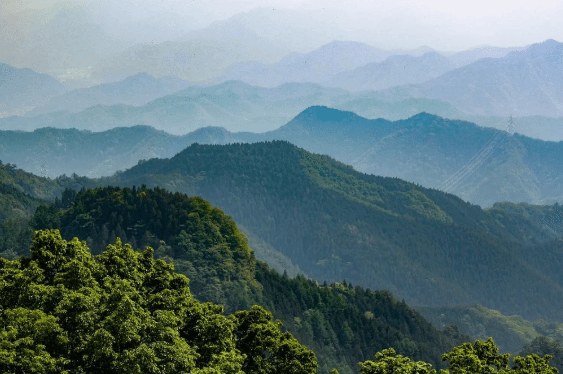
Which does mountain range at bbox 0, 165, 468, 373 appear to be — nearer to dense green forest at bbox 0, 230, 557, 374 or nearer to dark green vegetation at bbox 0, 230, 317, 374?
dark green vegetation at bbox 0, 230, 317, 374

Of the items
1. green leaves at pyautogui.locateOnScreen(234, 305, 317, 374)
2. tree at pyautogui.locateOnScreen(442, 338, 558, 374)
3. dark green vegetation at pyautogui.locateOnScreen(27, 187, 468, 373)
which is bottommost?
tree at pyautogui.locateOnScreen(442, 338, 558, 374)

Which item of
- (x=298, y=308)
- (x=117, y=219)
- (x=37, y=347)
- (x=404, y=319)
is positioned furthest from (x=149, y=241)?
(x=37, y=347)

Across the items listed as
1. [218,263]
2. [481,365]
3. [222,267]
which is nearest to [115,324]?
[481,365]

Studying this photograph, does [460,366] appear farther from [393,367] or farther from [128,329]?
[128,329]

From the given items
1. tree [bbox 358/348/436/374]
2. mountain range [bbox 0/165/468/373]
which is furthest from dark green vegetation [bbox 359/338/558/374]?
mountain range [bbox 0/165/468/373]

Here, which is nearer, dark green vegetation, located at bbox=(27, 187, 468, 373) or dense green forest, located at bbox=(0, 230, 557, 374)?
dense green forest, located at bbox=(0, 230, 557, 374)

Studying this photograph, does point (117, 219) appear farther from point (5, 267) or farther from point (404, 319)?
point (5, 267)
